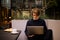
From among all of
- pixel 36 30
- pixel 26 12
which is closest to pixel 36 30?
pixel 36 30

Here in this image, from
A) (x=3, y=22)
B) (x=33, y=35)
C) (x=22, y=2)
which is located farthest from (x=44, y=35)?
(x=3, y=22)

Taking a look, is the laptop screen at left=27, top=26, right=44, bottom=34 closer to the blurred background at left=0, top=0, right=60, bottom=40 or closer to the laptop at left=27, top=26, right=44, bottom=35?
the laptop at left=27, top=26, right=44, bottom=35

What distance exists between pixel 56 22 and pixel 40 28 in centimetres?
136

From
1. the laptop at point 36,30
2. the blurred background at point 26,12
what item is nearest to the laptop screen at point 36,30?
the laptop at point 36,30

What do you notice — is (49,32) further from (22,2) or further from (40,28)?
(22,2)

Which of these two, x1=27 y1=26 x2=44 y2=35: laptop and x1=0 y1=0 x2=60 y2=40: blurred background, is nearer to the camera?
x1=27 y1=26 x2=44 y2=35: laptop

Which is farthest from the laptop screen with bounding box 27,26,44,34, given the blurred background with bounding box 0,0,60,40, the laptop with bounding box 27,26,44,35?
the blurred background with bounding box 0,0,60,40

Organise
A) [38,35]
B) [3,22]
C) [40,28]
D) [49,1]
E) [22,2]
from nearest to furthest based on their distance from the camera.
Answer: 1. [40,28]
2. [38,35]
3. [49,1]
4. [22,2]
5. [3,22]

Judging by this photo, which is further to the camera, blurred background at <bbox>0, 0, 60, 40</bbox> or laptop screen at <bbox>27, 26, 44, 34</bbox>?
blurred background at <bbox>0, 0, 60, 40</bbox>

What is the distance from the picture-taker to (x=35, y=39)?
140 inches

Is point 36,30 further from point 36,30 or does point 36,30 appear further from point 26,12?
point 26,12

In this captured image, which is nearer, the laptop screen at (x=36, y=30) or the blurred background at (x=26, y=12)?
the laptop screen at (x=36, y=30)

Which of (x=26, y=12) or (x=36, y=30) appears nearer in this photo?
(x=36, y=30)

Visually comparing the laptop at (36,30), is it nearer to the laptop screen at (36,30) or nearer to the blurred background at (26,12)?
the laptop screen at (36,30)
